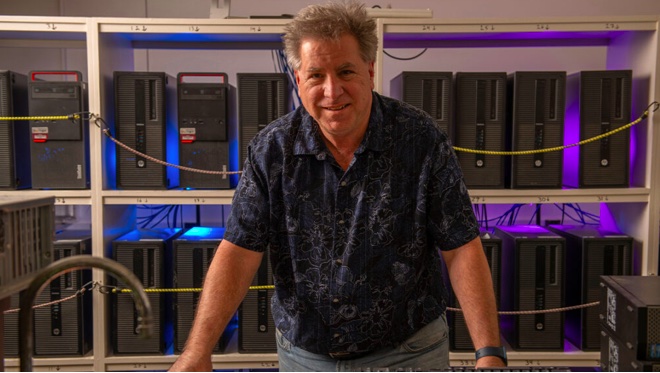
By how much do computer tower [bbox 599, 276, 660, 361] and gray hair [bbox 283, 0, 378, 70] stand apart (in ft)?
2.12

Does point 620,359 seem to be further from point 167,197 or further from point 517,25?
point 167,197

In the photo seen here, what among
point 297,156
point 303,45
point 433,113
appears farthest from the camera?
point 433,113

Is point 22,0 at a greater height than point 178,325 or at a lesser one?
greater

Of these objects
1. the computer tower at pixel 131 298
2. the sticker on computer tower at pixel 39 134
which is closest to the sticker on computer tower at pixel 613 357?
the computer tower at pixel 131 298

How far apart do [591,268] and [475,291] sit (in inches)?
44.7

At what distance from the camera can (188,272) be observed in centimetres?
203


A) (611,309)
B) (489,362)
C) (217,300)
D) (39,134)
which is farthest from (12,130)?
(611,309)

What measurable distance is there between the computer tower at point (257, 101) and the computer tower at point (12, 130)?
32.6 inches

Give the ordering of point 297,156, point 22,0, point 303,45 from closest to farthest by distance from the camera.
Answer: point 303,45 < point 297,156 < point 22,0

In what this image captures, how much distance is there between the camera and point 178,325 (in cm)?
204

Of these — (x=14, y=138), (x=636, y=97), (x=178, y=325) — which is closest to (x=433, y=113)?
(x=636, y=97)

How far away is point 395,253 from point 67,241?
1.38 metres

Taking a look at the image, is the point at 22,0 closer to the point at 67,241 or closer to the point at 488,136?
the point at 67,241

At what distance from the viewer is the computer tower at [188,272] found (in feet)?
6.61
